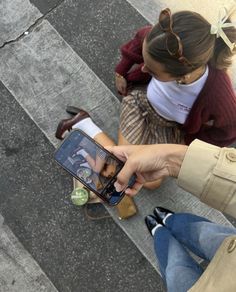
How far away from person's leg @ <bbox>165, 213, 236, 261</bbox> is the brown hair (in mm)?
813

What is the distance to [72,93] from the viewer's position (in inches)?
118

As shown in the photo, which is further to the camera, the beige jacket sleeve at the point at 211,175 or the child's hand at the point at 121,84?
the child's hand at the point at 121,84

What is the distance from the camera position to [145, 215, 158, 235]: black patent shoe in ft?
9.16

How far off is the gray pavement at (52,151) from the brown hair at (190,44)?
36.4 inches

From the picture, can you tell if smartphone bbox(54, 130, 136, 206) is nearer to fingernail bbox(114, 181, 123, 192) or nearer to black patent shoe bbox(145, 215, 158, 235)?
fingernail bbox(114, 181, 123, 192)

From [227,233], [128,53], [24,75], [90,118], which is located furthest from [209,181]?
[24,75]

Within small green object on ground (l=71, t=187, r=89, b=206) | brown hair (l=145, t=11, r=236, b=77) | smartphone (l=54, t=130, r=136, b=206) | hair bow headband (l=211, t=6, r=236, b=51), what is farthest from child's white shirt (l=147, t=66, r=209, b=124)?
small green object on ground (l=71, t=187, r=89, b=206)

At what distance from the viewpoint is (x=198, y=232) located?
8.16ft

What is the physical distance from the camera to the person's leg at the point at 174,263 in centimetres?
225

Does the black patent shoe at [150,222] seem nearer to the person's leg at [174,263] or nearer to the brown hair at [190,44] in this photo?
the person's leg at [174,263]

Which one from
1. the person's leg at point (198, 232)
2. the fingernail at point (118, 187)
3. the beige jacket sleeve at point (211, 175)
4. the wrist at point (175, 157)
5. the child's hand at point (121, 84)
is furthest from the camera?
the child's hand at point (121, 84)

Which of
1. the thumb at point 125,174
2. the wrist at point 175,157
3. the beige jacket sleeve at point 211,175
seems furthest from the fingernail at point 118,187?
the beige jacket sleeve at point 211,175

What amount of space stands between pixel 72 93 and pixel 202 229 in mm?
1180

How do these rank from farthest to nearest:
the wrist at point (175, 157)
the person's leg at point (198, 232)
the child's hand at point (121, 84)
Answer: the child's hand at point (121, 84), the person's leg at point (198, 232), the wrist at point (175, 157)
